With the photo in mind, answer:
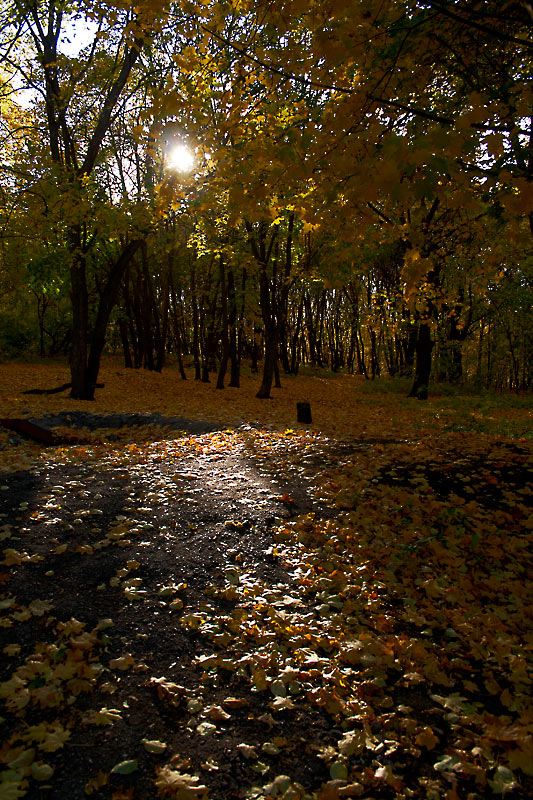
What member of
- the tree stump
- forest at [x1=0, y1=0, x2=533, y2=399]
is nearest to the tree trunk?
forest at [x1=0, y1=0, x2=533, y2=399]

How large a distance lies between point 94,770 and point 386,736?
4.92 ft

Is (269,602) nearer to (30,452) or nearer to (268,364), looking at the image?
(30,452)

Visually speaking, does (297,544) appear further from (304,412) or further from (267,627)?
(304,412)

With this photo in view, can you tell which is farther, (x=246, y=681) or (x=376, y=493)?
(x=376, y=493)

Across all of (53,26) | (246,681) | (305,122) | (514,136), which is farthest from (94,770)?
(53,26)

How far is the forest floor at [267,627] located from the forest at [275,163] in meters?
2.47

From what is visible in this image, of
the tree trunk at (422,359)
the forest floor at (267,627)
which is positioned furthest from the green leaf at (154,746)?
the tree trunk at (422,359)

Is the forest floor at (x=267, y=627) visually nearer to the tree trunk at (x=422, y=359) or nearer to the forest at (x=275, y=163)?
the forest at (x=275, y=163)

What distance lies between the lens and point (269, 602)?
134 inches

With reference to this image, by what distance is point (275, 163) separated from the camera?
3100 millimetres

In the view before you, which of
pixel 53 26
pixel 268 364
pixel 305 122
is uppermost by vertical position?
pixel 53 26

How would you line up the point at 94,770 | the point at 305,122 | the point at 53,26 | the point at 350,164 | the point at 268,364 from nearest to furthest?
1. the point at 94,770
2. the point at 350,164
3. the point at 305,122
4. the point at 53,26
5. the point at 268,364

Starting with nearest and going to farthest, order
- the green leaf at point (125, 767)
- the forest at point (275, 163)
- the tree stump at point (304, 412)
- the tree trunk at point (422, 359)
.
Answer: the green leaf at point (125, 767)
the forest at point (275, 163)
the tree stump at point (304, 412)
the tree trunk at point (422, 359)

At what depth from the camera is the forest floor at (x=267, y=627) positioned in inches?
81.3
